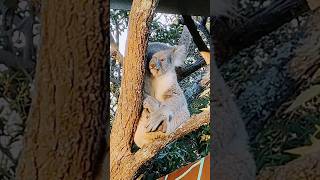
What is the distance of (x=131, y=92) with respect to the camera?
271cm

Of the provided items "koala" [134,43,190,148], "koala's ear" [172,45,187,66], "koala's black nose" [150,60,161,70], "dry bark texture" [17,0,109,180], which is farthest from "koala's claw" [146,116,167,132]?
"dry bark texture" [17,0,109,180]

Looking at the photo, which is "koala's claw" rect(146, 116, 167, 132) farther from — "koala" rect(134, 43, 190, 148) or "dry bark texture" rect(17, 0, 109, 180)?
"dry bark texture" rect(17, 0, 109, 180)

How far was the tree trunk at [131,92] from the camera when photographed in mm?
2625

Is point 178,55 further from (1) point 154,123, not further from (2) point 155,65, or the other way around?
(1) point 154,123

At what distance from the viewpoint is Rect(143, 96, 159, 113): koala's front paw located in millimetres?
2863

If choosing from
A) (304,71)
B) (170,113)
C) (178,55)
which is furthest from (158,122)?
(304,71)

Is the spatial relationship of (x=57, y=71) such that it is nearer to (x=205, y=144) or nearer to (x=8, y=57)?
(x=8, y=57)

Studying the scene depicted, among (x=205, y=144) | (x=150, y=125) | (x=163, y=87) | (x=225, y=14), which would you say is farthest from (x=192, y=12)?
(x=225, y=14)

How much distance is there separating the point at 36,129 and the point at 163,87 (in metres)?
2.20

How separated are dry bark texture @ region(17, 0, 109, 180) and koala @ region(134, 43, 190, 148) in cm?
179

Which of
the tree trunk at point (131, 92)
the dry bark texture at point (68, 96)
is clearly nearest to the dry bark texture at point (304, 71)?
the dry bark texture at point (68, 96)

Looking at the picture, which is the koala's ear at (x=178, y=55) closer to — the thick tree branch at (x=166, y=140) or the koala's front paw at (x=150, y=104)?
the koala's front paw at (x=150, y=104)

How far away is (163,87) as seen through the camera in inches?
124

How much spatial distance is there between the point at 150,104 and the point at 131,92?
23cm
